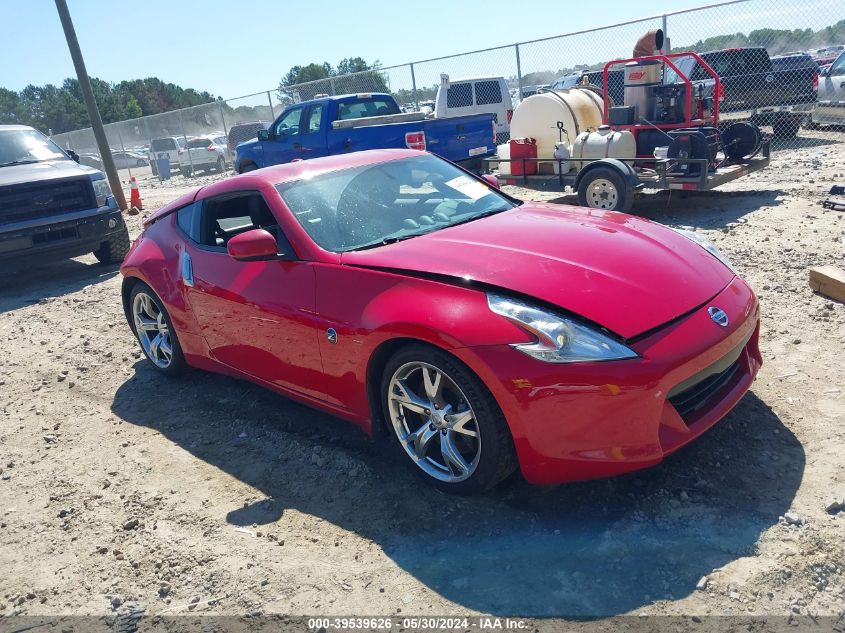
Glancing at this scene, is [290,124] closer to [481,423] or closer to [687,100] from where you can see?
[687,100]

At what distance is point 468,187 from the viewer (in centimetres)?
443

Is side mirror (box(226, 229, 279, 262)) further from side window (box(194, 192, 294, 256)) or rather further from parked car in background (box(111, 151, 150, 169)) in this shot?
parked car in background (box(111, 151, 150, 169))

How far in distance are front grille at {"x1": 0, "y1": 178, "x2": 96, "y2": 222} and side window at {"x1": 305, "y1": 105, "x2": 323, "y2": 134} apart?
4579mm

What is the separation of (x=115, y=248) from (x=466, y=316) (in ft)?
26.5

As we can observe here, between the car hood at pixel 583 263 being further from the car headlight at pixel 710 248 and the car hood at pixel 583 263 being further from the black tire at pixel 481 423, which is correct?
the black tire at pixel 481 423

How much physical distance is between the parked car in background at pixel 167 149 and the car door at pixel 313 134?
55.8 ft

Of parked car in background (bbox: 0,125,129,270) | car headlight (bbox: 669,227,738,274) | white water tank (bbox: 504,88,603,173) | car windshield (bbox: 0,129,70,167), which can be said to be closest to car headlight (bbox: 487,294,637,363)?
car headlight (bbox: 669,227,738,274)

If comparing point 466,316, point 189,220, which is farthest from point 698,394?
point 189,220

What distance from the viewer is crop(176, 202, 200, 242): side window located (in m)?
4.57

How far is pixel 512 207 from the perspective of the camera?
429 centimetres

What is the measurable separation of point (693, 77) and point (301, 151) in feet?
22.8

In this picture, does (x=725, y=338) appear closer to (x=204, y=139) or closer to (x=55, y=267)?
(x=55, y=267)

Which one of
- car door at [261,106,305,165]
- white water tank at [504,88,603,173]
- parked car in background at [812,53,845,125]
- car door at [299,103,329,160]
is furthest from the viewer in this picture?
parked car in background at [812,53,845,125]

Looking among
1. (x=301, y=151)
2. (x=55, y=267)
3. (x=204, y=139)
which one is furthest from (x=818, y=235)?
(x=204, y=139)
